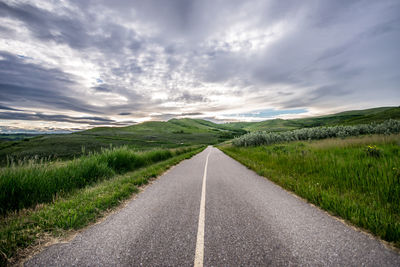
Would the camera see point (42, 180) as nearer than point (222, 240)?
No

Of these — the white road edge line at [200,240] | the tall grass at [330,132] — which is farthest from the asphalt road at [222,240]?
the tall grass at [330,132]

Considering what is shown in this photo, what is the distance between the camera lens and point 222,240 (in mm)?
2979

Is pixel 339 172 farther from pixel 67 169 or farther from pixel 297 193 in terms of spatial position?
pixel 67 169

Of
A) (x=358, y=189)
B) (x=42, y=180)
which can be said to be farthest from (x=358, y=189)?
(x=42, y=180)

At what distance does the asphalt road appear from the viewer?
2.44 metres

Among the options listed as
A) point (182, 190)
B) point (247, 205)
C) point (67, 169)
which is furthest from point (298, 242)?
point (67, 169)

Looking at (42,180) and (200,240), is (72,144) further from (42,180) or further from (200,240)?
(200,240)

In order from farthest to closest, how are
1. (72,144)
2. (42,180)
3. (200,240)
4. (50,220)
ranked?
1. (72,144)
2. (42,180)
3. (50,220)
4. (200,240)

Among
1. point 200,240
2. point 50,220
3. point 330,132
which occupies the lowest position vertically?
point 200,240

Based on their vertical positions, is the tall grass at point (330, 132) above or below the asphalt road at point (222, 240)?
Result: above

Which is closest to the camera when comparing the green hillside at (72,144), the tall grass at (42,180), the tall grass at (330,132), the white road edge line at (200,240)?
the white road edge line at (200,240)

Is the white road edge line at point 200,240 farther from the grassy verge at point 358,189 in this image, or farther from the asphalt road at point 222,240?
the grassy verge at point 358,189

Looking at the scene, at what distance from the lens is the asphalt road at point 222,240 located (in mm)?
2441

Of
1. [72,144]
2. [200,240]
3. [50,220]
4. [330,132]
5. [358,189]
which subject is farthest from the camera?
[72,144]
